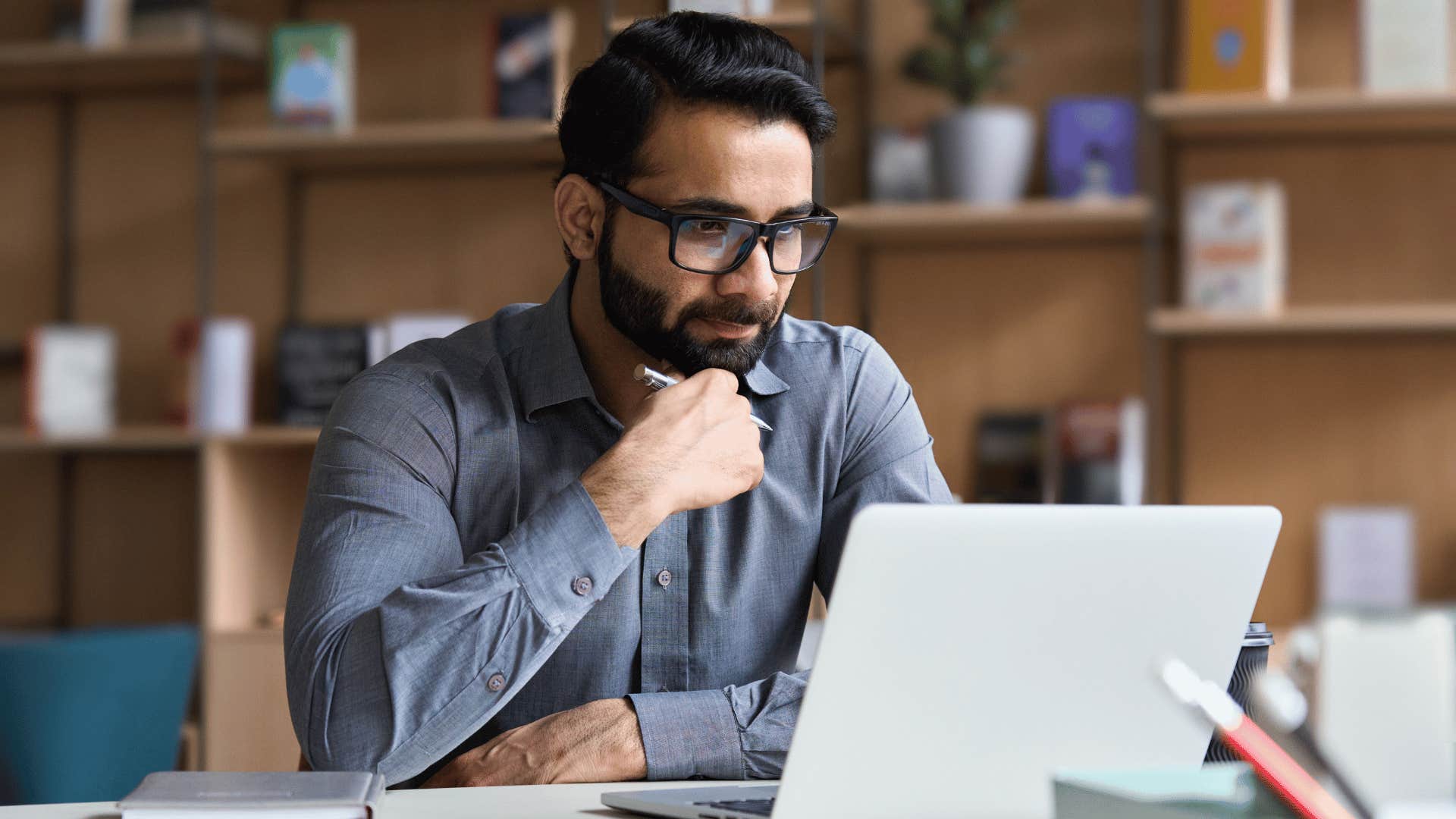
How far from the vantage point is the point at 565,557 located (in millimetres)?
1200

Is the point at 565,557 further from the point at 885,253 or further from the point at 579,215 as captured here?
the point at 885,253

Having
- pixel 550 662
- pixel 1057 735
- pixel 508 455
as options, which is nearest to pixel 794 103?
pixel 508 455

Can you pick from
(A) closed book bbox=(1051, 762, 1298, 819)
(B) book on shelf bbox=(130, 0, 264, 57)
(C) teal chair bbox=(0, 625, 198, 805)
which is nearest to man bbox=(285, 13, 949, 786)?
(A) closed book bbox=(1051, 762, 1298, 819)

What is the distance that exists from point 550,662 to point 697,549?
18 centimetres

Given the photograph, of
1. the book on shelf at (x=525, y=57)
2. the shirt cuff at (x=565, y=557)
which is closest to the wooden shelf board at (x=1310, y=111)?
the book on shelf at (x=525, y=57)

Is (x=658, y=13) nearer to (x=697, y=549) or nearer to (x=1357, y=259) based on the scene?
(x=697, y=549)

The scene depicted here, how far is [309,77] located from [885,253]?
3.85 ft

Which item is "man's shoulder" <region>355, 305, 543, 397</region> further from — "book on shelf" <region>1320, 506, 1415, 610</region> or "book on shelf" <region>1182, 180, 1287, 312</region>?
"book on shelf" <region>1320, 506, 1415, 610</region>

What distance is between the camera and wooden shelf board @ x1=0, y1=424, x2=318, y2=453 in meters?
2.75

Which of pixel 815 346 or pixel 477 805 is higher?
pixel 815 346

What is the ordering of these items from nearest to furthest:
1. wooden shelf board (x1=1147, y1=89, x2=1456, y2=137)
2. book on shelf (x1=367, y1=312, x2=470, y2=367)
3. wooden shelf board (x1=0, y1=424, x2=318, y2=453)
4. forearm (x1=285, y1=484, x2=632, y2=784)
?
forearm (x1=285, y1=484, x2=632, y2=784) → book on shelf (x1=367, y1=312, x2=470, y2=367) → wooden shelf board (x1=1147, y1=89, x2=1456, y2=137) → wooden shelf board (x1=0, y1=424, x2=318, y2=453)

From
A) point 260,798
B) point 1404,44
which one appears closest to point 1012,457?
point 1404,44

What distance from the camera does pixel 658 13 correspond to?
1563 mm

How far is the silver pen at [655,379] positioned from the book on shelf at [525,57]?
1.41 metres
